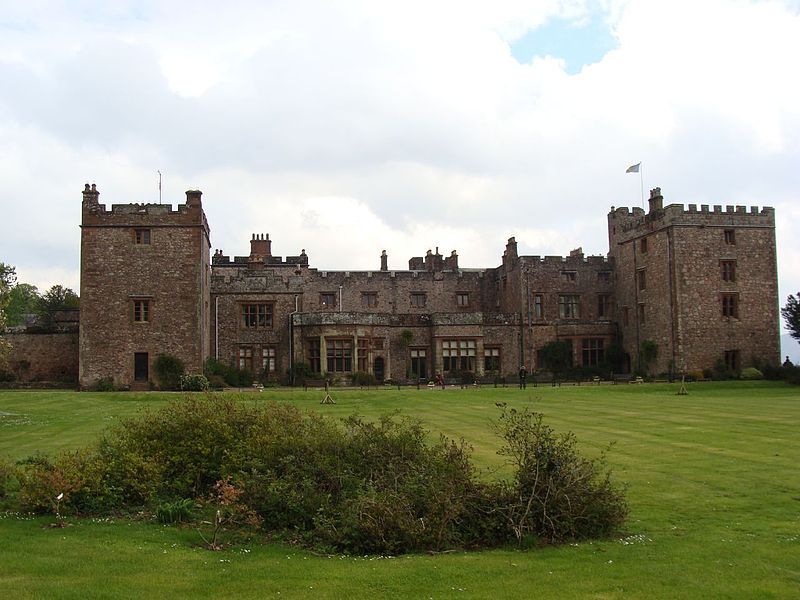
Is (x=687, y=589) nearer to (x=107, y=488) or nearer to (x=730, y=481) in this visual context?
(x=730, y=481)

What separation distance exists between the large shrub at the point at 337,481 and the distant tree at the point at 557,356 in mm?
35447

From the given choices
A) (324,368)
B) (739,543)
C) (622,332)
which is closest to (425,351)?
(324,368)

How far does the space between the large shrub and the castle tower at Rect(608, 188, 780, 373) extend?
1255 inches

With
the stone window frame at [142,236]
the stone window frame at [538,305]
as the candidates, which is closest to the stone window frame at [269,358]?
the stone window frame at [142,236]

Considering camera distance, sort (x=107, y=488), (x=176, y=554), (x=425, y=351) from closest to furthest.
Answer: (x=176, y=554) < (x=107, y=488) < (x=425, y=351)

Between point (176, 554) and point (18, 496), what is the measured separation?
159 inches

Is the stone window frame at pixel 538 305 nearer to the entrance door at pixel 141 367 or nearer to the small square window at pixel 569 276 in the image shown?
the small square window at pixel 569 276

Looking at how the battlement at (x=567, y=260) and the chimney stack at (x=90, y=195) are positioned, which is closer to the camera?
the chimney stack at (x=90, y=195)

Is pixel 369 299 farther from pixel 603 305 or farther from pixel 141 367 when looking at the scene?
pixel 141 367

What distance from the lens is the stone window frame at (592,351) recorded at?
4959cm

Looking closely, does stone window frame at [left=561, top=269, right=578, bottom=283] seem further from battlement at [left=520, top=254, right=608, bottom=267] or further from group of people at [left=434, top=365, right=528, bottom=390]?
group of people at [left=434, top=365, right=528, bottom=390]

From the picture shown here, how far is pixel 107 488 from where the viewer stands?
1231 cm

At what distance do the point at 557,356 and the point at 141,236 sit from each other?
25.7m

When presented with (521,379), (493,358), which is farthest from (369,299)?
(521,379)
